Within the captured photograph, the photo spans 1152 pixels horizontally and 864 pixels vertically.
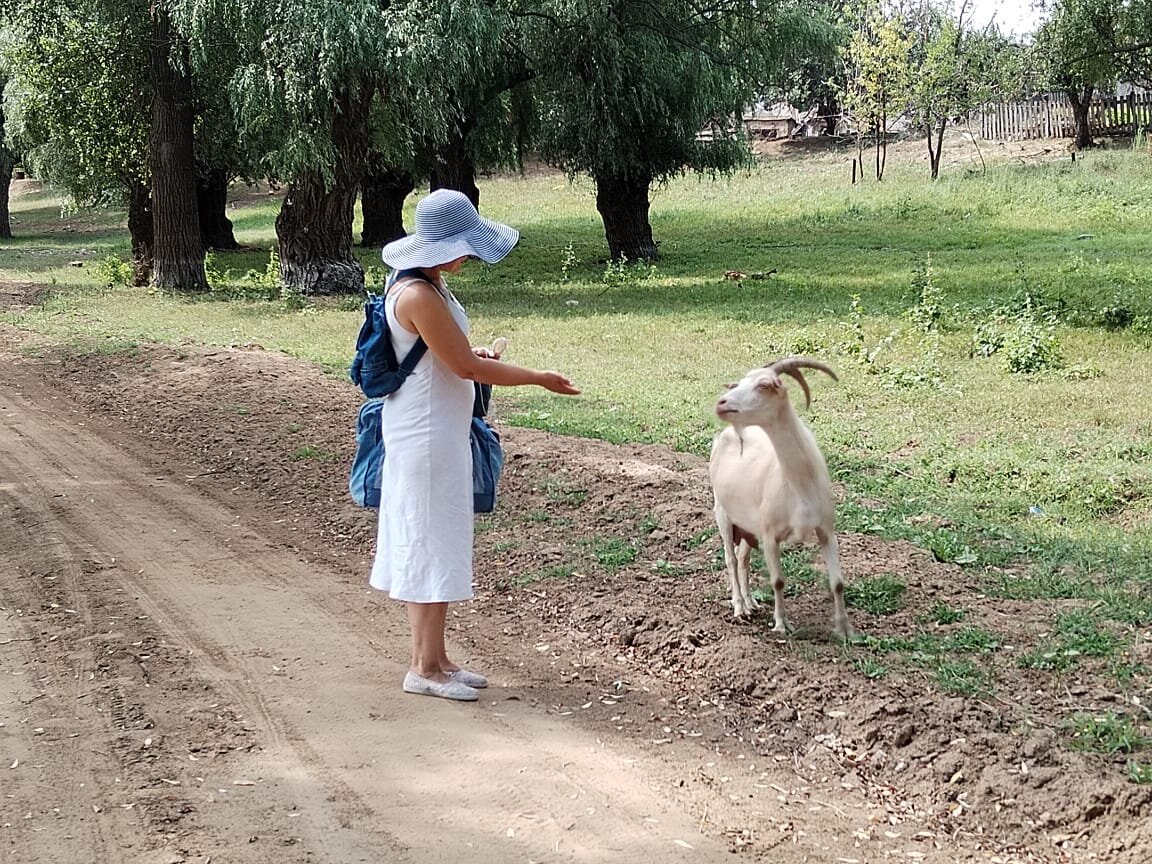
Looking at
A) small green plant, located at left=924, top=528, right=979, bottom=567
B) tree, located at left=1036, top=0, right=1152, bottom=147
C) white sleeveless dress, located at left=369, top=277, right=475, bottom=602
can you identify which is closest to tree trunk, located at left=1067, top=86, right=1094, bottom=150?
tree, located at left=1036, top=0, right=1152, bottom=147

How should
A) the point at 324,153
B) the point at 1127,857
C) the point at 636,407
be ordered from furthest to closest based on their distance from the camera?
1. the point at 324,153
2. the point at 636,407
3. the point at 1127,857

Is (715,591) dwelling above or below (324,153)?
below

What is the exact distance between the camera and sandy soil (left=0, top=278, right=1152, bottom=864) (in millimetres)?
4359

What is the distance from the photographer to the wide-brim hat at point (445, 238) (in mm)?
4906

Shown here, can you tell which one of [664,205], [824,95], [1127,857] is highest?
[824,95]

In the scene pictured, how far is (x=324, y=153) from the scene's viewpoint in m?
17.9

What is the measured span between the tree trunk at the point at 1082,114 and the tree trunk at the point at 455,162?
58.2 feet

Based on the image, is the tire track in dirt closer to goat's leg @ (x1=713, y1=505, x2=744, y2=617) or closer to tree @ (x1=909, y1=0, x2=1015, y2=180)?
goat's leg @ (x1=713, y1=505, x2=744, y2=617)

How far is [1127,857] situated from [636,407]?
23.1ft

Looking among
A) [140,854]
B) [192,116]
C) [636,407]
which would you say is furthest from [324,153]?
[140,854]

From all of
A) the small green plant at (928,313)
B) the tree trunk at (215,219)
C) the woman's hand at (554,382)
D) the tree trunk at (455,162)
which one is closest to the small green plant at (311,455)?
the woman's hand at (554,382)

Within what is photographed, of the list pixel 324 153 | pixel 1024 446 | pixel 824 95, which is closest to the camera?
pixel 1024 446

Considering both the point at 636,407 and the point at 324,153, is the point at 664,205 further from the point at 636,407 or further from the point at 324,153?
the point at 636,407

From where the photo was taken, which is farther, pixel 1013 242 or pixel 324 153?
pixel 1013 242
